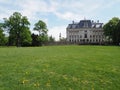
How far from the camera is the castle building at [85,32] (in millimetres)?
109625

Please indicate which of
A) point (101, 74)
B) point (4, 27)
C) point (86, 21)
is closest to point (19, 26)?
point (4, 27)

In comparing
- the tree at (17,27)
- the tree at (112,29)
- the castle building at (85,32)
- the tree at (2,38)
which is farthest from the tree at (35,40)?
the castle building at (85,32)

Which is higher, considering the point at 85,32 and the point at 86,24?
the point at 86,24

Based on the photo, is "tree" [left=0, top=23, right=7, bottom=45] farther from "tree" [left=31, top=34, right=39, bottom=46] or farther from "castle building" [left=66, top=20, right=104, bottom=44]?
"castle building" [left=66, top=20, right=104, bottom=44]

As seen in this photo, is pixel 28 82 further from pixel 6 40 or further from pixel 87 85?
pixel 6 40

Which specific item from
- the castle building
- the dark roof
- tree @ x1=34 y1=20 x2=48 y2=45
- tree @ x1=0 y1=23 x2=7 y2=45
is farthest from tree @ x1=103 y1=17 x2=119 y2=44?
tree @ x1=0 y1=23 x2=7 y2=45

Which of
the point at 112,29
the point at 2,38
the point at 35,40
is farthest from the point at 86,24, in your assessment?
the point at 2,38

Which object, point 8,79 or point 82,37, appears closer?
point 8,79

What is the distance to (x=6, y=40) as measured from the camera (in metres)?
71.8

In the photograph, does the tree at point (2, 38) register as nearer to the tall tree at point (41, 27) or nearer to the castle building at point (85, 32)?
the tall tree at point (41, 27)

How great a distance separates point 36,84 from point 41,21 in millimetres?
72626

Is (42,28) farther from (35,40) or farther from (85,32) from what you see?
(85,32)

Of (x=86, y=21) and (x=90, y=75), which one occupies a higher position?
(x=86, y=21)

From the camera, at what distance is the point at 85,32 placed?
111500 mm
